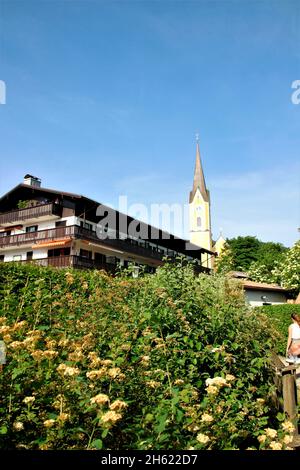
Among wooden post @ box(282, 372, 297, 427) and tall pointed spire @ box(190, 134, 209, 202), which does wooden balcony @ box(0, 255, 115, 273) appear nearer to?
wooden post @ box(282, 372, 297, 427)

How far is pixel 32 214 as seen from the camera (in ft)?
108

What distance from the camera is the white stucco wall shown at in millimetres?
35041

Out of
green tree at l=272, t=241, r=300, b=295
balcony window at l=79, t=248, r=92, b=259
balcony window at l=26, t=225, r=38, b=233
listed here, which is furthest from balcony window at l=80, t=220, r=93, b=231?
green tree at l=272, t=241, r=300, b=295

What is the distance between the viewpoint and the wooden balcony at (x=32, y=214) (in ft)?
103

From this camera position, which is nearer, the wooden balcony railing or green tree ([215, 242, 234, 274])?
the wooden balcony railing

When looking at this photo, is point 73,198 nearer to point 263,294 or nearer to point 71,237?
point 71,237

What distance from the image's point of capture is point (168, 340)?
3.80 meters

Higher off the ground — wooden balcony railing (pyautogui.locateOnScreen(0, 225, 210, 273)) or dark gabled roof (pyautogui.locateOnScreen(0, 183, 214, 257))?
dark gabled roof (pyautogui.locateOnScreen(0, 183, 214, 257))

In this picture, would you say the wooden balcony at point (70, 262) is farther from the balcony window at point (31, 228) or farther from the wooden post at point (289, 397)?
→ the wooden post at point (289, 397)

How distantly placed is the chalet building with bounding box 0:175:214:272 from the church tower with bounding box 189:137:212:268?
39567 millimetres

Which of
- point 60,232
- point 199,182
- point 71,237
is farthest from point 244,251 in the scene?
point 71,237
